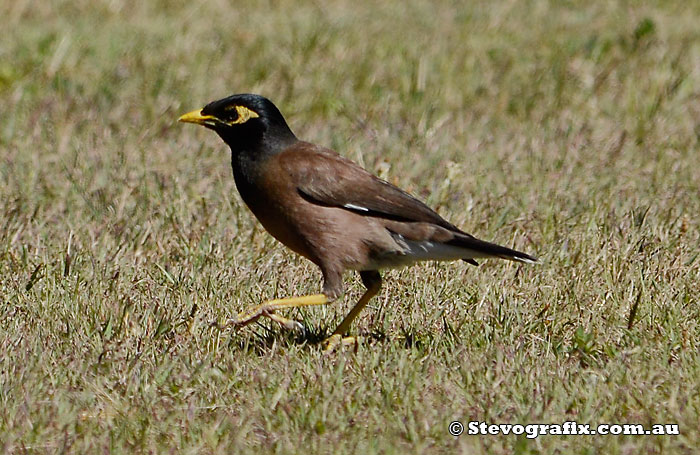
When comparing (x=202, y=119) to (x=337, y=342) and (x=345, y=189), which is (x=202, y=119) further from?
(x=337, y=342)

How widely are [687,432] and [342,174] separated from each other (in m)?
2.14

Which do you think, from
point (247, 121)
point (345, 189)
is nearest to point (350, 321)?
point (345, 189)

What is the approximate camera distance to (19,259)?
6.39 meters

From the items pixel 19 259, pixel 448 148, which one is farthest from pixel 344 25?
pixel 19 259

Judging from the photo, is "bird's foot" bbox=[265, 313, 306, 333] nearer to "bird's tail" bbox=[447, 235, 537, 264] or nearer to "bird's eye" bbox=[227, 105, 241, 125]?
"bird's tail" bbox=[447, 235, 537, 264]

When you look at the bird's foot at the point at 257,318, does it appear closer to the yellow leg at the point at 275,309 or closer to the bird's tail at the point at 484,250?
the yellow leg at the point at 275,309

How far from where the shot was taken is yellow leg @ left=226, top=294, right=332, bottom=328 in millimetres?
5383

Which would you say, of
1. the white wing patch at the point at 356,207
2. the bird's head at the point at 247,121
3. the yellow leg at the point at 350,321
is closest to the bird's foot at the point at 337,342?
the yellow leg at the point at 350,321

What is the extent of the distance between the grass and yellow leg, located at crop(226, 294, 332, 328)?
2.9 inches

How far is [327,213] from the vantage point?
566 cm

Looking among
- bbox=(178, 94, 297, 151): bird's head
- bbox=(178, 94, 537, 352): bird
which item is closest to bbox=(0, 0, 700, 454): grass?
bbox=(178, 94, 537, 352): bird

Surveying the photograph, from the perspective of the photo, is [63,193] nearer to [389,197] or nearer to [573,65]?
[389,197]

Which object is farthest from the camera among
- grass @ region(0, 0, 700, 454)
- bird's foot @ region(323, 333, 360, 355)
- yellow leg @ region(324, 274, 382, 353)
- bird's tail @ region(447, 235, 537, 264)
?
bird's tail @ region(447, 235, 537, 264)

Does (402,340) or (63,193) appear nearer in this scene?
(402,340)
